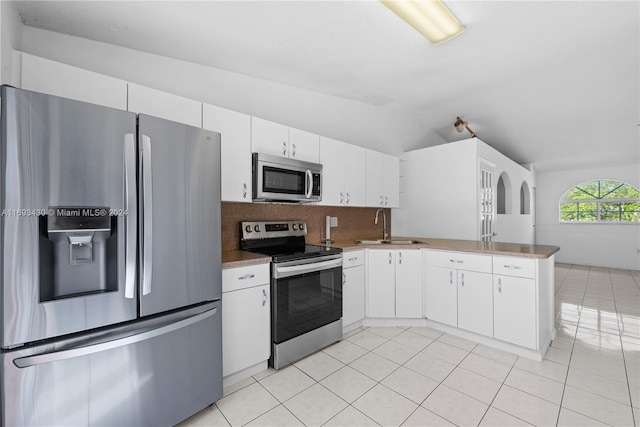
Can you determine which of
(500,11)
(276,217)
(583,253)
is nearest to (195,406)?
(276,217)

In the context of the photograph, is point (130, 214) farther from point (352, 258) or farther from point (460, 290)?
point (460, 290)

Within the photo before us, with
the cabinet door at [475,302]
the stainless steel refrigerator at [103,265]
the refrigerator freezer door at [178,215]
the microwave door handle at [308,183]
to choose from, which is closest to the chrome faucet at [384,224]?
the cabinet door at [475,302]

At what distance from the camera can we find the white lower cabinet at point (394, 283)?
9.53 ft

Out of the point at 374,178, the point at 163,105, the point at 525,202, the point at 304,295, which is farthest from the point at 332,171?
the point at 525,202

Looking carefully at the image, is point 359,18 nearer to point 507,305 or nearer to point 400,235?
point 507,305

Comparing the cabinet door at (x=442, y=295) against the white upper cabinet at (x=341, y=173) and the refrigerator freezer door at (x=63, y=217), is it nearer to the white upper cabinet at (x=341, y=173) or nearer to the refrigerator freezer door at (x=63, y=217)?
the white upper cabinet at (x=341, y=173)

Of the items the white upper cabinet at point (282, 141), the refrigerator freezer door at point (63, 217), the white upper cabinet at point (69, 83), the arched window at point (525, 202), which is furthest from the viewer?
the arched window at point (525, 202)

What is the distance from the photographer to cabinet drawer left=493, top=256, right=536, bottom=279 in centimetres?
225

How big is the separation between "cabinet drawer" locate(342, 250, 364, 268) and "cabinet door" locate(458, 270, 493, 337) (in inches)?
37.5

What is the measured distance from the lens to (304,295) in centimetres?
226

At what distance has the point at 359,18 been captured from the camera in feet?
6.48

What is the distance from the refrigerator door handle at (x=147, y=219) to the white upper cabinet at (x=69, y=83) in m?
0.59

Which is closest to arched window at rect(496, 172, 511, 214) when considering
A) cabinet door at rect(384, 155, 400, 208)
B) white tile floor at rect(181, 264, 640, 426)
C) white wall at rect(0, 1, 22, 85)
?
cabinet door at rect(384, 155, 400, 208)

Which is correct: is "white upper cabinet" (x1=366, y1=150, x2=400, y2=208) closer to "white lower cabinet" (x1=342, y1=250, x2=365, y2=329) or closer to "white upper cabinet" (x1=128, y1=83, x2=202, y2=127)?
"white lower cabinet" (x1=342, y1=250, x2=365, y2=329)
